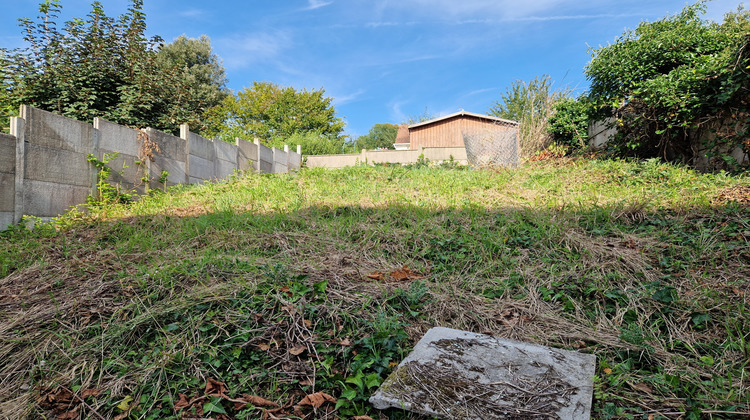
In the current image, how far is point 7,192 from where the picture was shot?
4023mm

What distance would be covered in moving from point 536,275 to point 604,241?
87 centimetres

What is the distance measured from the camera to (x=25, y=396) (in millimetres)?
1639

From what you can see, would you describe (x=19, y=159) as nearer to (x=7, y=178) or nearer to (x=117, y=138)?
(x=7, y=178)

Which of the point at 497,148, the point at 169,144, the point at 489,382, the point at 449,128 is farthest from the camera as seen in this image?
the point at 449,128

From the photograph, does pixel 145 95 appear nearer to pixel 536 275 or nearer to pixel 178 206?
pixel 178 206

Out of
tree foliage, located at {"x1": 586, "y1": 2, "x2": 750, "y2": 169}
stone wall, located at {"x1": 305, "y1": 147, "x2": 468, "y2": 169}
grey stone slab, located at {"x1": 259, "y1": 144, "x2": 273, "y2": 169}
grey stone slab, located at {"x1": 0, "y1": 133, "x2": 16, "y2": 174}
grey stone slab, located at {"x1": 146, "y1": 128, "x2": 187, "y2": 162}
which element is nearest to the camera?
grey stone slab, located at {"x1": 0, "y1": 133, "x2": 16, "y2": 174}

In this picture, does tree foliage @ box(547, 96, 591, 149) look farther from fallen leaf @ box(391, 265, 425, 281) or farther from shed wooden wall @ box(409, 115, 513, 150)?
shed wooden wall @ box(409, 115, 513, 150)

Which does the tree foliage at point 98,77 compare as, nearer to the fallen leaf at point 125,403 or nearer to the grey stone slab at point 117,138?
the grey stone slab at point 117,138

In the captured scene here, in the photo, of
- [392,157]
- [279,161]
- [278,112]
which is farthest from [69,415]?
[278,112]

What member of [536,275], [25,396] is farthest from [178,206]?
[536,275]

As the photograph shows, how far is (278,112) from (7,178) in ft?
70.2

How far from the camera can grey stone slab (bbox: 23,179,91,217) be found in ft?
13.9

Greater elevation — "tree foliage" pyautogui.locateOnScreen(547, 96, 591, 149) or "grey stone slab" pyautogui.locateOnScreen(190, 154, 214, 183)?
"tree foliage" pyautogui.locateOnScreen(547, 96, 591, 149)

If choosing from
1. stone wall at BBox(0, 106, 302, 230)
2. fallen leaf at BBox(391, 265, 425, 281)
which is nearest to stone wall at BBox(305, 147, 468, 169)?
stone wall at BBox(0, 106, 302, 230)
